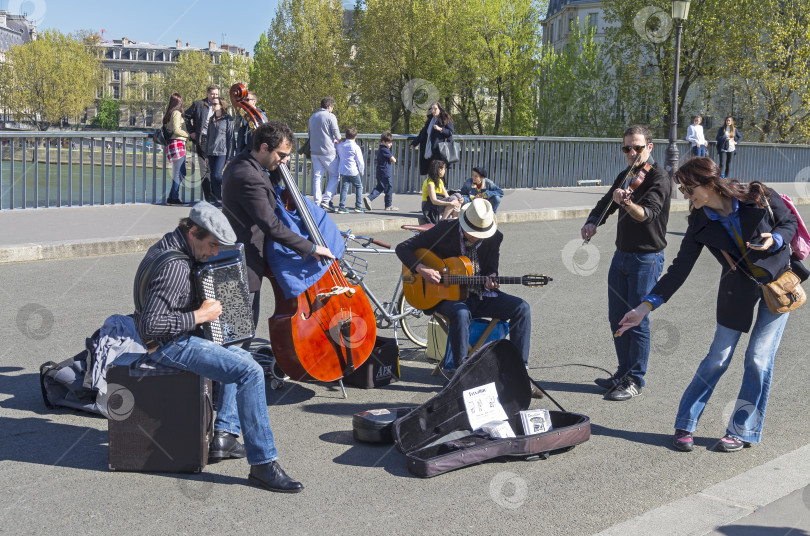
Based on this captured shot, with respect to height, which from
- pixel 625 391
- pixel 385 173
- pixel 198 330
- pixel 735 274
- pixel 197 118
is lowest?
pixel 625 391

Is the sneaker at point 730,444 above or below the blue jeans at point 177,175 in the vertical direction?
below

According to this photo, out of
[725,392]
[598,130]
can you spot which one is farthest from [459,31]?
[725,392]

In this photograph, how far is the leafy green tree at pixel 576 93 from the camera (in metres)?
51.5

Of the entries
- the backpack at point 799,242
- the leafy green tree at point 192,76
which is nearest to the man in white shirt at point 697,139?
the backpack at point 799,242

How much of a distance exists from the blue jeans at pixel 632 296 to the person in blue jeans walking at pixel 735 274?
75 cm

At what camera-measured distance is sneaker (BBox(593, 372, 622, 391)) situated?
6184mm

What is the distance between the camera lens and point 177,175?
15.0 meters

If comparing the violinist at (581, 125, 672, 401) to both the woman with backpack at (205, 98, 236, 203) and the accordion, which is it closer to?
the accordion

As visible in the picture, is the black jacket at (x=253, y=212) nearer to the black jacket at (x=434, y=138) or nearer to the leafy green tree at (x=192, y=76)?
the black jacket at (x=434, y=138)

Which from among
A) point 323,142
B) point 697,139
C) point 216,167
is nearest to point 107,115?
point 697,139

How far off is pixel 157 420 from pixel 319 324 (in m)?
1.36

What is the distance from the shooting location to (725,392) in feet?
20.5

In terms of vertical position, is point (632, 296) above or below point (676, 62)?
below

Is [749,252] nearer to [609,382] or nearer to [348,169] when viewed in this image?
[609,382]
